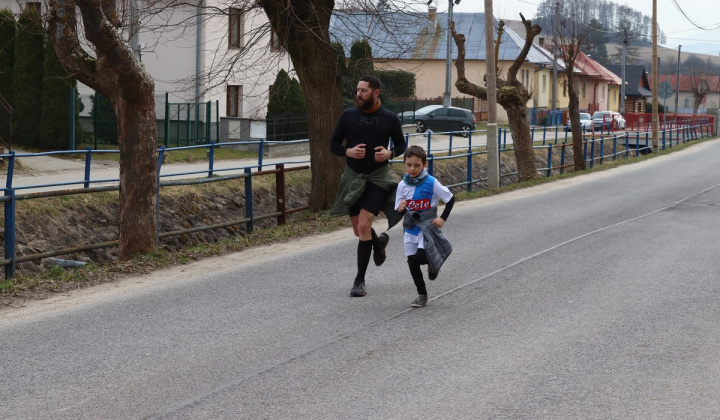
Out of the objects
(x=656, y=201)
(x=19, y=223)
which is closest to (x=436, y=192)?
(x=19, y=223)

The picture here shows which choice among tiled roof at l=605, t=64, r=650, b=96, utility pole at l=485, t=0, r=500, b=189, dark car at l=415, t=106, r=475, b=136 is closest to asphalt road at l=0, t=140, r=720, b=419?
utility pole at l=485, t=0, r=500, b=189

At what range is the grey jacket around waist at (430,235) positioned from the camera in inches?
311

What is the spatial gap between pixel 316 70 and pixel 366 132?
7353 mm

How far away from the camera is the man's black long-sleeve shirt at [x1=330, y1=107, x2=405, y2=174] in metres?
8.49

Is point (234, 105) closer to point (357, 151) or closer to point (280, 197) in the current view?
point (280, 197)

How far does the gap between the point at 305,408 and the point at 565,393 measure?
1559 mm

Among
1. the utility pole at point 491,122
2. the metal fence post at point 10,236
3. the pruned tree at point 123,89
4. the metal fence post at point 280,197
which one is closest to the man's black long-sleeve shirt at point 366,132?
the pruned tree at point 123,89

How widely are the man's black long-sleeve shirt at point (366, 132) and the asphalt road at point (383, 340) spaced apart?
1.23 meters

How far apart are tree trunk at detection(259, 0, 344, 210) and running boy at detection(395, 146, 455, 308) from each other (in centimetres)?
703

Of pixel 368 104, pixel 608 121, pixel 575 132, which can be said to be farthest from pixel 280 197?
pixel 608 121

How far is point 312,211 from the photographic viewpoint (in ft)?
53.7

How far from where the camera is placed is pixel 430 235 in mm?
7930

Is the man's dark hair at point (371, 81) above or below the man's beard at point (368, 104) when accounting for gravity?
above

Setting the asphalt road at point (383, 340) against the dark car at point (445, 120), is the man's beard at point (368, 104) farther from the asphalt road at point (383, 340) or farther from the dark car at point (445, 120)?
the dark car at point (445, 120)
